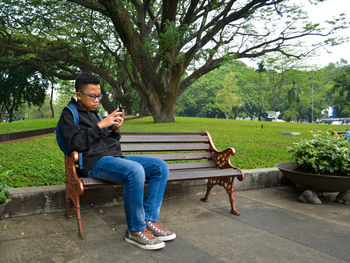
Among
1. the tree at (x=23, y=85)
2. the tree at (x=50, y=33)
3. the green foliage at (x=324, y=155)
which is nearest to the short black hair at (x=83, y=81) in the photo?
the green foliage at (x=324, y=155)

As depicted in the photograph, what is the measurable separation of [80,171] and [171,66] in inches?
557

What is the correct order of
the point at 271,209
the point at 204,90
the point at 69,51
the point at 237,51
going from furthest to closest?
the point at 204,90 → the point at 69,51 → the point at 237,51 → the point at 271,209

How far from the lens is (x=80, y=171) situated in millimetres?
3334

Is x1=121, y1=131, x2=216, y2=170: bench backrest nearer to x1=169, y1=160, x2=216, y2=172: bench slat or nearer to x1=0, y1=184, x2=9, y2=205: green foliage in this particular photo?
x1=169, y1=160, x2=216, y2=172: bench slat

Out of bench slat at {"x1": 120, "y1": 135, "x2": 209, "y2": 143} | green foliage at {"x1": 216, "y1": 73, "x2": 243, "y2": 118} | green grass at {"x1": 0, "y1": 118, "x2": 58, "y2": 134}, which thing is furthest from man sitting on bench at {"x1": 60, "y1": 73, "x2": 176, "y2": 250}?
green foliage at {"x1": 216, "y1": 73, "x2": 243, "y2": 118}

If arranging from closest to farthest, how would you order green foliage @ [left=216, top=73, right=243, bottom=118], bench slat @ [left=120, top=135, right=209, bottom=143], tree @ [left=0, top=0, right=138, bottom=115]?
bench slat @ [left=120, top=135, right=209, bottom=143] → tree @ [left=0, top=0, right=138, bottom=115] → green foliage @ [left=216, top=73, right=243, bottom=118]

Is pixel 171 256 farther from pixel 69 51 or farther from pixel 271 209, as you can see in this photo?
pixel 69 51

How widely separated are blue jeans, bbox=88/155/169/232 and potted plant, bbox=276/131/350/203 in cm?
230

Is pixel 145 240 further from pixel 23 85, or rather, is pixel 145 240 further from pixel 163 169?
pixel 23 85

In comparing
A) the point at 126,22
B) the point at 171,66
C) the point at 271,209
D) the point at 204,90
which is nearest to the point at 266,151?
the point at 271,209

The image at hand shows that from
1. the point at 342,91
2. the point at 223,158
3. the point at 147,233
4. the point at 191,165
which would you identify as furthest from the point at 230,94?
the point at 147,233

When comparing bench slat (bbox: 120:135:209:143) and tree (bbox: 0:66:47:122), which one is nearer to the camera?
bench slat (bbox: 120:135:209:143)

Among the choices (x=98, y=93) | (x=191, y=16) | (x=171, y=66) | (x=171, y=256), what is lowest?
(x=171, y=256)

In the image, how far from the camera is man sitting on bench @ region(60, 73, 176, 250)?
302 centimetres
